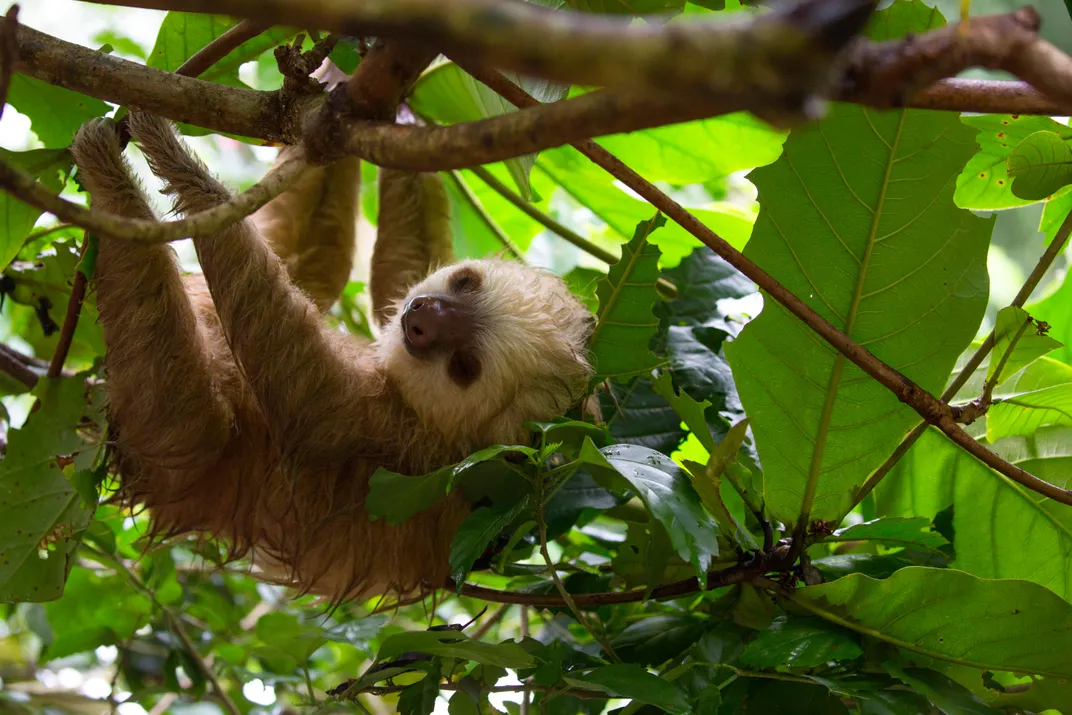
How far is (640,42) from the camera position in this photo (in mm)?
585

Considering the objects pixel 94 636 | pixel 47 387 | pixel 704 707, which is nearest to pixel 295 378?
pixel 47 387

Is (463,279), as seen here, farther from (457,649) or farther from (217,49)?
(457,649)

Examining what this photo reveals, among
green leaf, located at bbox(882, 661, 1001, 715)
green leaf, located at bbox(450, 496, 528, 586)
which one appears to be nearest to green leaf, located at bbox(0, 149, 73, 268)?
green leaf, located at bbox(450, 496, 528, 586)

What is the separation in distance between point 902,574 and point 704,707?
433 millimetres

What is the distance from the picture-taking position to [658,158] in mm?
2869

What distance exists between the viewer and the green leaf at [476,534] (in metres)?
1.58

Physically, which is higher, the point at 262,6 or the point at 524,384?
the point at 524,384

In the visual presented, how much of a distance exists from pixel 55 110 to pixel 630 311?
154 cm

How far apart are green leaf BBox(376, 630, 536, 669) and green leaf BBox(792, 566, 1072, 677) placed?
55 cm

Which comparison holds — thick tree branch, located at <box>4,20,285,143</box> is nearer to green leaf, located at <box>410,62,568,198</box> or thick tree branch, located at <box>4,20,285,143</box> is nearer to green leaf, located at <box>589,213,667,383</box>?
green leaf, located at <box>589,213,667,383</box>

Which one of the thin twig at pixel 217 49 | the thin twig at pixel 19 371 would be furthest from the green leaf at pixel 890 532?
the thin twig at pixel 19 371

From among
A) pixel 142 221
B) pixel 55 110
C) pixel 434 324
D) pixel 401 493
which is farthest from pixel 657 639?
pixel 55 110

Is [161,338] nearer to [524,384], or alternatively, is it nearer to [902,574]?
[524,384]

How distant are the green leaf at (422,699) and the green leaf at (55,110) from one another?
1.59 meters
